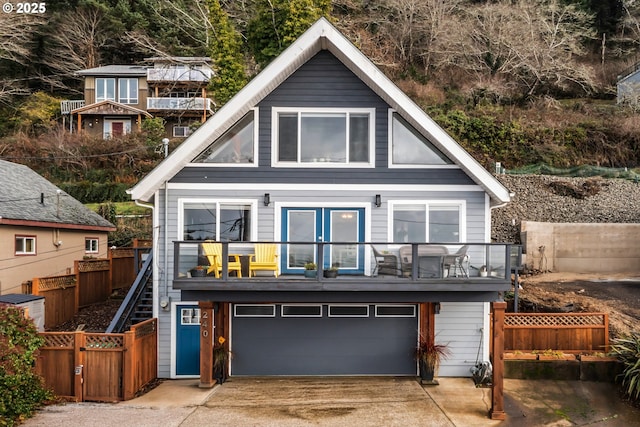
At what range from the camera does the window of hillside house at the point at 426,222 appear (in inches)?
435

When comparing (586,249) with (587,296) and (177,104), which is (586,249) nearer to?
(587,296)

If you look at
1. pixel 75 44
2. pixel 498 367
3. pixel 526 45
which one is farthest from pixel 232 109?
pixel 75 44

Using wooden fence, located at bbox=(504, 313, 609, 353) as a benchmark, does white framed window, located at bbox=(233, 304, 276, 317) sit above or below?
above

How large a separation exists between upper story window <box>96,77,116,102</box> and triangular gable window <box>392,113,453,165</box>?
29.5 m

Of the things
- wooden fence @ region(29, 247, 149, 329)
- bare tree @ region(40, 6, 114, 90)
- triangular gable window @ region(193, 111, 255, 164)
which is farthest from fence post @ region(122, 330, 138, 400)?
bare tree @ region(40, 6, 114, 90)

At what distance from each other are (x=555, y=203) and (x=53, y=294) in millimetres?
21840

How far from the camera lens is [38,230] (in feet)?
50.6

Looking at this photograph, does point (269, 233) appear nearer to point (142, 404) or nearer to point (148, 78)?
point (142, 404)

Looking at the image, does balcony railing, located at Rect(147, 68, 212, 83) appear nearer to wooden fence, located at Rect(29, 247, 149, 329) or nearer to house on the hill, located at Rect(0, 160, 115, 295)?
house on the hill, located at Rect(0, 160, 115, 295)

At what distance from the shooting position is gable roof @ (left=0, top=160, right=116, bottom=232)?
47.6ft

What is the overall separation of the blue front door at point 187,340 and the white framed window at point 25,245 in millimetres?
7209

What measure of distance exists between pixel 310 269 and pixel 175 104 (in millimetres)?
26173

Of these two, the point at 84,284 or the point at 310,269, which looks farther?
the point at 84,284

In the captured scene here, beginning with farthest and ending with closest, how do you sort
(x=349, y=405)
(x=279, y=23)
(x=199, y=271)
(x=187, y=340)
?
(x=279, y=23) → (x=187, y=340) → (x=199, y=271) → (x=349, y=405)
